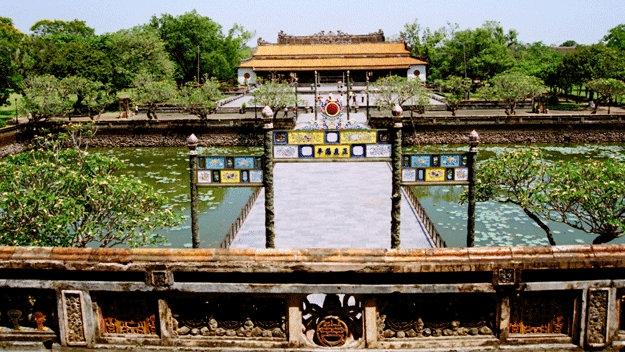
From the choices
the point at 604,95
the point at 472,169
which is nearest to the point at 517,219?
the point at 472,169

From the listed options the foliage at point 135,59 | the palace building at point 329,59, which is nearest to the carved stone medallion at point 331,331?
the foliage at point 135,59

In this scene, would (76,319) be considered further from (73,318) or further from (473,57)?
(473,57)

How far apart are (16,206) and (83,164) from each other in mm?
1849

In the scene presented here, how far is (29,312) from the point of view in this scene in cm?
473

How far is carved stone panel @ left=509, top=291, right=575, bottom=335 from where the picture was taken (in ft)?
14.8

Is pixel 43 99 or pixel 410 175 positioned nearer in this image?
pixel 410 175

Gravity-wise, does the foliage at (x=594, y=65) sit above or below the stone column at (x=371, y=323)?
above

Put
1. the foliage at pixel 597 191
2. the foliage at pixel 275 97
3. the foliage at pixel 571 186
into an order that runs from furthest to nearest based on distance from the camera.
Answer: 1. the foliage at pixel 275 97
2. the foliage at pixel 571 186
3. the foliage at pixel 597 191

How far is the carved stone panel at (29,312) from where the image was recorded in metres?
4.68

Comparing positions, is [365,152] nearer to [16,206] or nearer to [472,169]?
[472,169]

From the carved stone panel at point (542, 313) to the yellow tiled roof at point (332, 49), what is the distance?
59.3 m

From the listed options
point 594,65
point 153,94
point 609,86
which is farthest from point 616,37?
point 153,94

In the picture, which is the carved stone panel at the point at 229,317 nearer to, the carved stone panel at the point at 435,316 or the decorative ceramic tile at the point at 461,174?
the carved stone panel at the point at 435,316

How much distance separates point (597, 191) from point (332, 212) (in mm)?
8293
